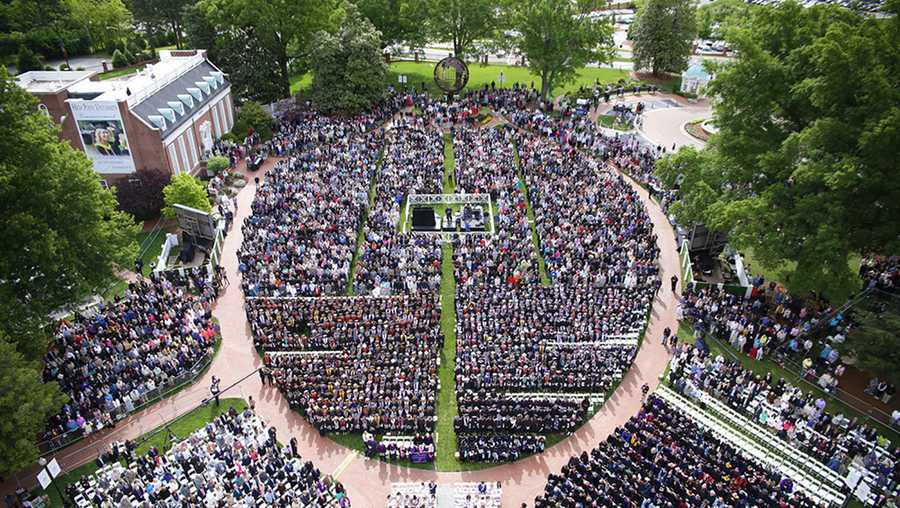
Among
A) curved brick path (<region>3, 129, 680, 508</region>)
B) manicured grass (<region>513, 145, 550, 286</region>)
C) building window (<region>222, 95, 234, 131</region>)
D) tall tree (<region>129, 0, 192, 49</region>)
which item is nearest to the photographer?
curved brick path (<region>3, 129, 680, 508</region>)

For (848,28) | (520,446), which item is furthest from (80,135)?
(848,28)

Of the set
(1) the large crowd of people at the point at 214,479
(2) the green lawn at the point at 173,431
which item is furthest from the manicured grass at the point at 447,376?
(2) the green lawn at the point at 173,431

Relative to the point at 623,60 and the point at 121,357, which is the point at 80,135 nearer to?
the point at 121,357

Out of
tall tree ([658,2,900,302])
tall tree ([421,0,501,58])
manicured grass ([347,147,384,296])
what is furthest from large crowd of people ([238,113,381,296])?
tall tree ([658,2,900,302])

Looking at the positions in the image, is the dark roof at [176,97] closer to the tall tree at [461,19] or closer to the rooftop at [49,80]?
the rooftop at [49,80]

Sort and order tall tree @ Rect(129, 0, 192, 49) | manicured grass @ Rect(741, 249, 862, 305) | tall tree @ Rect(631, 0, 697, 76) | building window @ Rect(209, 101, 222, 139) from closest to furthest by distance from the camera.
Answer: manicured grass @ Rect(741, 249, 862, 305) → building window @ Rect(209, 101, 222, 139) → tall tree @ Rect(631, 0, 697, 76) → tall tree @ Rect(129, 0, 192, 49)

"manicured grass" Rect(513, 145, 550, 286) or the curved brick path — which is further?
"manicured grass" Rect(513, 145, 550, 286)

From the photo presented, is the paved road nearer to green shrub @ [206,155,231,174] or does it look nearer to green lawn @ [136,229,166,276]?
green shrub @ [206,155,231,174]
